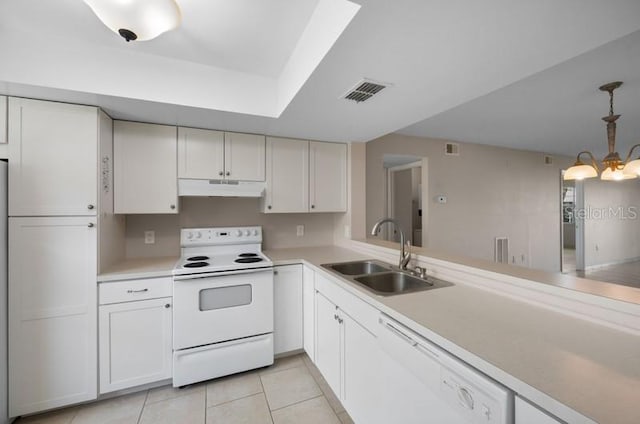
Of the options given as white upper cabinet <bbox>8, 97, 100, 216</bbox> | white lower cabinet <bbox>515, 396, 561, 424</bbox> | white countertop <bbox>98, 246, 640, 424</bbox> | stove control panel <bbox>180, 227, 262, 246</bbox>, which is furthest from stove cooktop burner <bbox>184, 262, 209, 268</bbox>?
white lower cabinet <bbox>515, 396, 561, 424</bbox>

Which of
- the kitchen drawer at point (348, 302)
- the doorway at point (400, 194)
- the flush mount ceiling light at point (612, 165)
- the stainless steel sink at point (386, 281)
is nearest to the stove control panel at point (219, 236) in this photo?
the kitchen drawer at point (348, 302)

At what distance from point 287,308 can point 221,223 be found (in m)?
1.12

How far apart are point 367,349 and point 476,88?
5.55 ft

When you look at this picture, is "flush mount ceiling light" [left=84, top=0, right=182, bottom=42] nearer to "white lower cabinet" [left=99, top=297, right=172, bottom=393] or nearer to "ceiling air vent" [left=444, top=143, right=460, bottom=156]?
"white lower cabinet" [left=99, top=297, right=172, bottom=393]

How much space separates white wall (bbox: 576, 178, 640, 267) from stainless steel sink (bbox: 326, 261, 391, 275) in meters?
6.21

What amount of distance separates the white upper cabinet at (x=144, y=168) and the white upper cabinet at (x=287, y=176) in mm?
844

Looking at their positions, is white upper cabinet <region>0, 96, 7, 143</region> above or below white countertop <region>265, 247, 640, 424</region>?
above

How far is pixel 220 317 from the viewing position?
2.07 meters

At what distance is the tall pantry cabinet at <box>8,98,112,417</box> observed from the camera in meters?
1.69

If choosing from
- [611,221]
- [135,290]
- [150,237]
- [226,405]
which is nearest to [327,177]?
[150,237]

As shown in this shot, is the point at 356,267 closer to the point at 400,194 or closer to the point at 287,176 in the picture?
the point at 287,176

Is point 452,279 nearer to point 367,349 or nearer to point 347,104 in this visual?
point 367,349

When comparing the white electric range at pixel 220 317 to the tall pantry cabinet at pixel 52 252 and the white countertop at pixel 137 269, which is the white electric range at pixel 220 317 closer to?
the white countertop at pixel 137 269

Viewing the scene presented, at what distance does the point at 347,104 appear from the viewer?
1879mm
